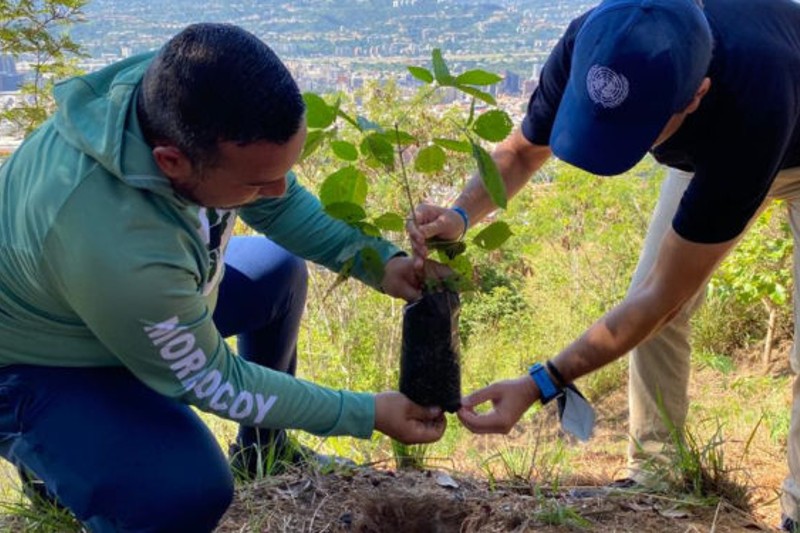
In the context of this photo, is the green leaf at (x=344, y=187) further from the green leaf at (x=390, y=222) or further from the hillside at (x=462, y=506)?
the hillside at (x=462, y=506)

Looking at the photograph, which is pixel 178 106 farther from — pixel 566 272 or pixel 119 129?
pixel 566 272

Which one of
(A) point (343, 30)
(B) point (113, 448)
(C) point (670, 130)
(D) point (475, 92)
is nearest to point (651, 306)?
(C) point (670, 130)

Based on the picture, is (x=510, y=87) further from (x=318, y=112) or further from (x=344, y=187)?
(x=318, y=112)

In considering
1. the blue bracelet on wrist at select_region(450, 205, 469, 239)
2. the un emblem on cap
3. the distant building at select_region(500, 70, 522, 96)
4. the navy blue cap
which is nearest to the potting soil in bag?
the blue bracelet on wrist at select_region(450, 205, 469, 239)

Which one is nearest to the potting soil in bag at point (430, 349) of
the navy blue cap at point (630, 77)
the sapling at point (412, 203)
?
the sapling at point (412, 203)

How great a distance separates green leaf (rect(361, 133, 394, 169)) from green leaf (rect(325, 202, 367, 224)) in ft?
0.37

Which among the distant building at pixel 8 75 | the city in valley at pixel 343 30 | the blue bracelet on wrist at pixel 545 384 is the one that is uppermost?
the blue bracelet on wrist at pixel 545 384

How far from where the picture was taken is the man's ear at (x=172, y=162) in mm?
1330

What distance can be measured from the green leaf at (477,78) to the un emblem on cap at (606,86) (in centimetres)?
20

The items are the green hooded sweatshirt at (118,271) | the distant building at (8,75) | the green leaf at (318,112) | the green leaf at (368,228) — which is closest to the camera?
the green hooded sweatshirt at (118,271)

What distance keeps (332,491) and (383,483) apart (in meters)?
0.14

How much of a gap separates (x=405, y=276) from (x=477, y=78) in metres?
0.52

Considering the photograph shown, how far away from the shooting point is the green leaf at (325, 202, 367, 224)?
172cm

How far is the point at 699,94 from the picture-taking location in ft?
5.19
